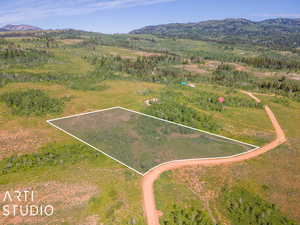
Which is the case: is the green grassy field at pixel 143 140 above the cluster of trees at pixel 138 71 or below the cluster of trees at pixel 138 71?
below

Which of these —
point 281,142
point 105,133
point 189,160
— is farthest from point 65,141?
point 281,142

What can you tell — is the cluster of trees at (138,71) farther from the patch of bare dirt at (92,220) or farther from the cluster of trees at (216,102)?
the patch of bare dirt at (92,220)

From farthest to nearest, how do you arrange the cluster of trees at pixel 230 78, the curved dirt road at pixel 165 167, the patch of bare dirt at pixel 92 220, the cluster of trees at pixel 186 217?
the cluster of trees at pixel 230 78
the curved dirt road at pixel 165 167
the cluster of trees at pixel 186 217
the patch of bare dirt at pixel 92 220

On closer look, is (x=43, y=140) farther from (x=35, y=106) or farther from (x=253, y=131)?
(x=253, y=131)

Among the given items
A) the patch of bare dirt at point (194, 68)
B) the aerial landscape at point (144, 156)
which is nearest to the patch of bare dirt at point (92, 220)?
the aerial landscape at point (144, 156)

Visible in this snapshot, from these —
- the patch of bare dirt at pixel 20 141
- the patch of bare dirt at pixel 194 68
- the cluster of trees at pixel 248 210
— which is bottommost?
the cluster of trees at pixel 248 210

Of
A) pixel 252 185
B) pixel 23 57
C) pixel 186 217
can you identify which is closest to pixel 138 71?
pixel 23 57

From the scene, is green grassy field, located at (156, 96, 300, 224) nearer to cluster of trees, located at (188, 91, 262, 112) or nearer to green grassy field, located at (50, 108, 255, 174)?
green grassy field, located at (50, 108, 255, 174)

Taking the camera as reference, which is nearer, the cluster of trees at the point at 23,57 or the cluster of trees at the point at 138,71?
the cluster of trees at the point at 138,71
